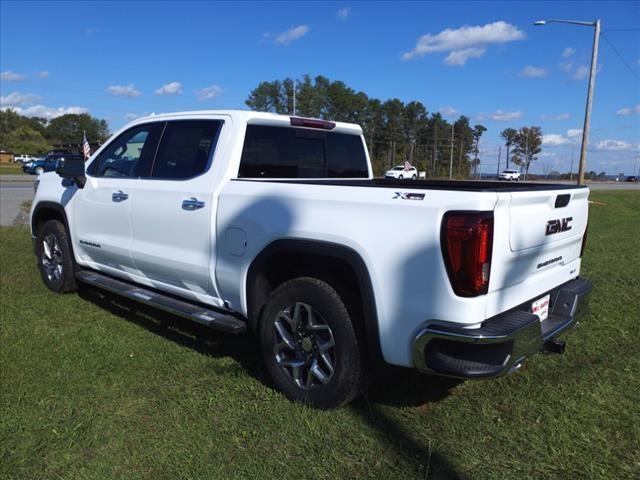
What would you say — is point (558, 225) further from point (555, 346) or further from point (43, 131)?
point (43, 131)

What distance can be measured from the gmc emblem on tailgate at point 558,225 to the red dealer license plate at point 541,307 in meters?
0.43

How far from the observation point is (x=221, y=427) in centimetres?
318

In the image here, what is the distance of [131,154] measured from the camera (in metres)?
4.83

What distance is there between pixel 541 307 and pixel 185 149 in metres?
2.87

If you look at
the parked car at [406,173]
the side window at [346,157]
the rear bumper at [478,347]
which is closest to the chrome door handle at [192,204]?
the side window at [346,157]

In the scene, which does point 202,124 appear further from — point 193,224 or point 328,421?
point 328,421

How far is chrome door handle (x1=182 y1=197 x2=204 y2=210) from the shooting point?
3873 millimetres

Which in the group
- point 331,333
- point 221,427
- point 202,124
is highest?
point 202,124

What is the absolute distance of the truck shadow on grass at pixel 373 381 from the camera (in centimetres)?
290

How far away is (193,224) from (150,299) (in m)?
0.84

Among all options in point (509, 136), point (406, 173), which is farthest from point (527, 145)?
point (406, 173)

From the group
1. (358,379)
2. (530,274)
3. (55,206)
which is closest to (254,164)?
(358,379)

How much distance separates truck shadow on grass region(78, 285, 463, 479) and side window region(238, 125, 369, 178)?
1491mm

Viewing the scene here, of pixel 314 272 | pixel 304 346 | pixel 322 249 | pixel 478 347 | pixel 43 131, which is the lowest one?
pixel 304 346
